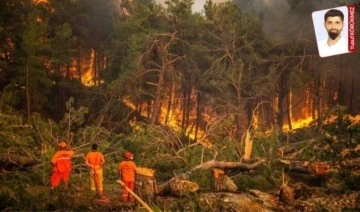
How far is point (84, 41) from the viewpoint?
34188mm

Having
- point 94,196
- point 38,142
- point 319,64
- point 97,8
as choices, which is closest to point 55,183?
point 94,196

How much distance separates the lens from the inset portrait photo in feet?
37.1

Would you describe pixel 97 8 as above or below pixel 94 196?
above

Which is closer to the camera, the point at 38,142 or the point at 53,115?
the point at 38,142

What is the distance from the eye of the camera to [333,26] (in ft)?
38.7

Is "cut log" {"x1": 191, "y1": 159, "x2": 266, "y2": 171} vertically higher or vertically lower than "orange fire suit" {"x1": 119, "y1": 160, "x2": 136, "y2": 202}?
lower

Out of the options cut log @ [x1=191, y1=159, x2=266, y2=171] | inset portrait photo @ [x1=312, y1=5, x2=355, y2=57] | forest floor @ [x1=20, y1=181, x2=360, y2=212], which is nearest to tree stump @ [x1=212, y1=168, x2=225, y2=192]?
forest floor @ [x1=20, y1=181, x2=360, y2=212]

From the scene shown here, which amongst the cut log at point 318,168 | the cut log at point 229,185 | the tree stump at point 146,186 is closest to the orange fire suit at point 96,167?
the tree stump at point 146,186

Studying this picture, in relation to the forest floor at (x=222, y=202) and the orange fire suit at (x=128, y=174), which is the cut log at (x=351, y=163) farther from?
the orange fire suit at (x=128, y=174)

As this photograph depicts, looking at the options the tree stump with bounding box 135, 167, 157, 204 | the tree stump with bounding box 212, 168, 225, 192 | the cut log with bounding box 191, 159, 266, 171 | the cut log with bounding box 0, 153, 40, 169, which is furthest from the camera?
the cut log with bounding box 191, 159, 266, 171

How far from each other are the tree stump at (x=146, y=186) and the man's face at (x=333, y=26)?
20.5 feet

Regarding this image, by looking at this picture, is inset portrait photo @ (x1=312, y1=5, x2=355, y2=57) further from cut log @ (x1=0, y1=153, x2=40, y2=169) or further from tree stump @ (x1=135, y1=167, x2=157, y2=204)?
cut log @ (x1=0, y1=153, x2=40, y2=169)

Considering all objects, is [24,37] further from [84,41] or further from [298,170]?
[298,170]

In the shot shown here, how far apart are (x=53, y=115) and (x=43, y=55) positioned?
5174mm
